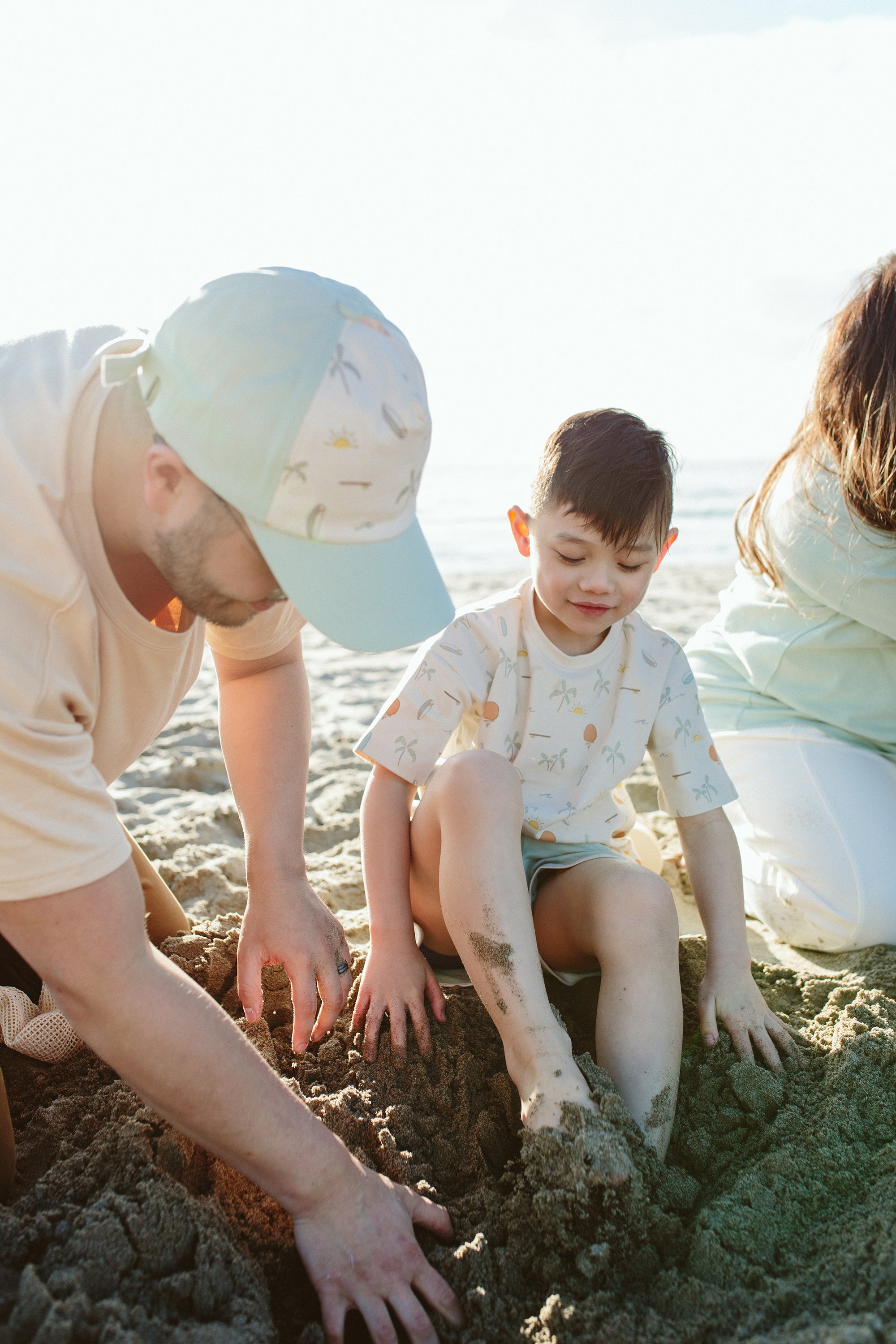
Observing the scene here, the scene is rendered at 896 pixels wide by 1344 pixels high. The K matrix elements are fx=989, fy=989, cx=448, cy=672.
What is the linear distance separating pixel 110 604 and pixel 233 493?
0.30m

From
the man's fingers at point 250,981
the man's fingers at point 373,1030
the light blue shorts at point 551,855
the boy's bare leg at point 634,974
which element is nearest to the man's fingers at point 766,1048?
the boy's bare leg at point 634,974

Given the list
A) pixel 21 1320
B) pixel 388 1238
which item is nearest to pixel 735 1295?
pixel 388 1238

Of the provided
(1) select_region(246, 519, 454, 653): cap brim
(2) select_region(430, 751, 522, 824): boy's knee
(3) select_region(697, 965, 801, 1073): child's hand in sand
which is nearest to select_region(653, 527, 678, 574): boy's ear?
(2) select_region(430, 751, 522, 824): boy's knee

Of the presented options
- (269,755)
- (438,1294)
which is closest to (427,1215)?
(438,1294)

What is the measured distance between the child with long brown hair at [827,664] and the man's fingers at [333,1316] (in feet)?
5.65

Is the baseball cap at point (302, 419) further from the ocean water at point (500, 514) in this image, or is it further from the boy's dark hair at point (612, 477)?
the ocean water at point (500, 514)

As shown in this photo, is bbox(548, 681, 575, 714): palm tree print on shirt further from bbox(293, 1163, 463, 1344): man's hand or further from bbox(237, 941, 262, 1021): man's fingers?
bbox(293, 1163, 463, 1344): man's hand

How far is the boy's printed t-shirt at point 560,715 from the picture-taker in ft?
7.11

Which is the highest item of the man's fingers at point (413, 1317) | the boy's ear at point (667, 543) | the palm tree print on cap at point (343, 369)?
the palm tree print on cap at point (343, 369)

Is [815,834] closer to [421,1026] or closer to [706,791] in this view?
[706,791]

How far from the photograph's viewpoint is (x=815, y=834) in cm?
280

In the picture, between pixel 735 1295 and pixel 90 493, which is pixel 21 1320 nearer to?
pixel 735 1295

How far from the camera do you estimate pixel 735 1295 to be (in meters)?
1.41

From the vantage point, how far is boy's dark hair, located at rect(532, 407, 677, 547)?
208 cm
